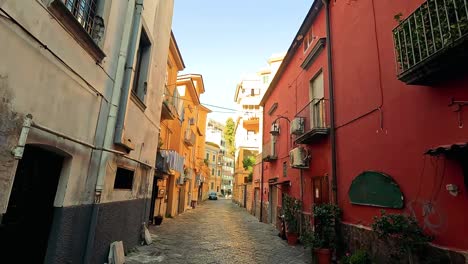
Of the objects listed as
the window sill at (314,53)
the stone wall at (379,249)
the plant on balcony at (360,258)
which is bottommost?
the plant on balcony at (360,258)

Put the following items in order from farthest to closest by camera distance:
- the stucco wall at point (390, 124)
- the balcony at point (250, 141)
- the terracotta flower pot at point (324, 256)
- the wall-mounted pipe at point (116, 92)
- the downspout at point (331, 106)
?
the balcony at point (250, 141) → the downspout at point (331, 106) → the terracotta flower pot at point (324, 256) → the wall-mounted pipe at point (116, 92) → the stucco wall at point (390, 124)

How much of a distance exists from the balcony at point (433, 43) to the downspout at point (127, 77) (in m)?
5.52

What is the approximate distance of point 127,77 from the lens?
6406 mm

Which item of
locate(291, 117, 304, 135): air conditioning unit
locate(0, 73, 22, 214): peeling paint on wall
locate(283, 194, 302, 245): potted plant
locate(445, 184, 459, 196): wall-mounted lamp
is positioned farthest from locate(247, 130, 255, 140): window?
locate(0, 73, 22, 214): peeling paint on wall

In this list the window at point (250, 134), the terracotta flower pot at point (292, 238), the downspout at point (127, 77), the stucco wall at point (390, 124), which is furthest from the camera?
the window at point (250, 134)

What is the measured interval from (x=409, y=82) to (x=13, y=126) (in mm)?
5596

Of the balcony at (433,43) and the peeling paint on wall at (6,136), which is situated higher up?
the balcony at (433,43)

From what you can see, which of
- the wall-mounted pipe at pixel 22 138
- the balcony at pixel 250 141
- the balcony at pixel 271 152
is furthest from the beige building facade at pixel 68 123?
the balcony at pixel 250 141

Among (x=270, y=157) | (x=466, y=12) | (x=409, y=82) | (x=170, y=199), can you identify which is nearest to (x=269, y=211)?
(x=270, y=157)

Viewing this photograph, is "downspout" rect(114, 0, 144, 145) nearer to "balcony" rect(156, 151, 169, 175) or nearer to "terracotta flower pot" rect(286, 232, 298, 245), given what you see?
"balcony" rect(156, 151, 169, 175)

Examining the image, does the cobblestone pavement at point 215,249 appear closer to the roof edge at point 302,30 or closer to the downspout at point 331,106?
the downspout at point 331,106

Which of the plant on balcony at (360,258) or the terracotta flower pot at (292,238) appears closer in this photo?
the plant on balcony at (360,258)

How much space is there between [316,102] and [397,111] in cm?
365

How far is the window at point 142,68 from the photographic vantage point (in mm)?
8000
